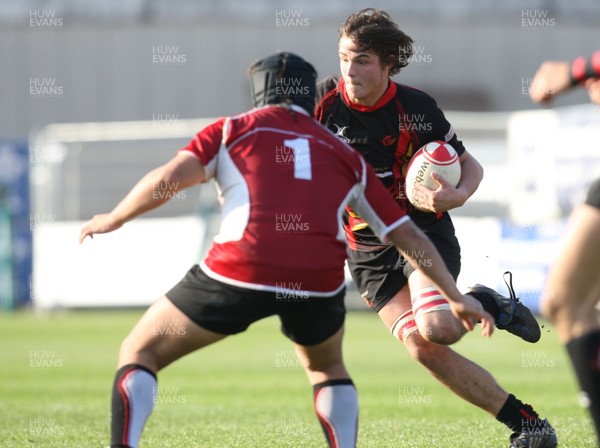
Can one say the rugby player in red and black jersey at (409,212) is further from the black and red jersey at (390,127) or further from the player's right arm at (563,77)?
the player's right arm at (563,77)

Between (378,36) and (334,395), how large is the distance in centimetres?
238

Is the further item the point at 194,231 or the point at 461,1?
the point at 461,1

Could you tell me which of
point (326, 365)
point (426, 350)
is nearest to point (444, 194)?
point (426, 350)

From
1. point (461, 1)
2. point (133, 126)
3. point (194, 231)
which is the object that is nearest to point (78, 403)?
point (194, 231)

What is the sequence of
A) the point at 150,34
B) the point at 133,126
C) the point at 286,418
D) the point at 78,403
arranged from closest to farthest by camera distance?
the point at 286,418 → the point at 78,403 → the point at 133,126 → the point at 150,34

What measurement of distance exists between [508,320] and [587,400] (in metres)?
2.08

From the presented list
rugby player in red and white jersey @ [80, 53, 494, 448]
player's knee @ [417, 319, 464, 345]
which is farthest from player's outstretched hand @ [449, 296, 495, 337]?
player's knee @ [417, 319, 464, 345]

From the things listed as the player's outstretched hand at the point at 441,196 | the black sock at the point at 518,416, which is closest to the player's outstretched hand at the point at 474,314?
the player's outstretched hand at the point at 441,196

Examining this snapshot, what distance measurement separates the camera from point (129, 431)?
4.55m

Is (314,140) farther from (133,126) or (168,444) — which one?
(133,126)

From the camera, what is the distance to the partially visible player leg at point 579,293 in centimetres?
437

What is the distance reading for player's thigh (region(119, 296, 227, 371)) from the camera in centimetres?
459

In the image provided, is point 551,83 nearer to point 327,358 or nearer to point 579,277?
point 579,277

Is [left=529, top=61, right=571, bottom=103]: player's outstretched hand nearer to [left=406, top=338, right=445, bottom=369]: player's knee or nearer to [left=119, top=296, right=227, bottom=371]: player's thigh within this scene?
[left=119, top=296, right=227, bottom=371]: player's thigh
